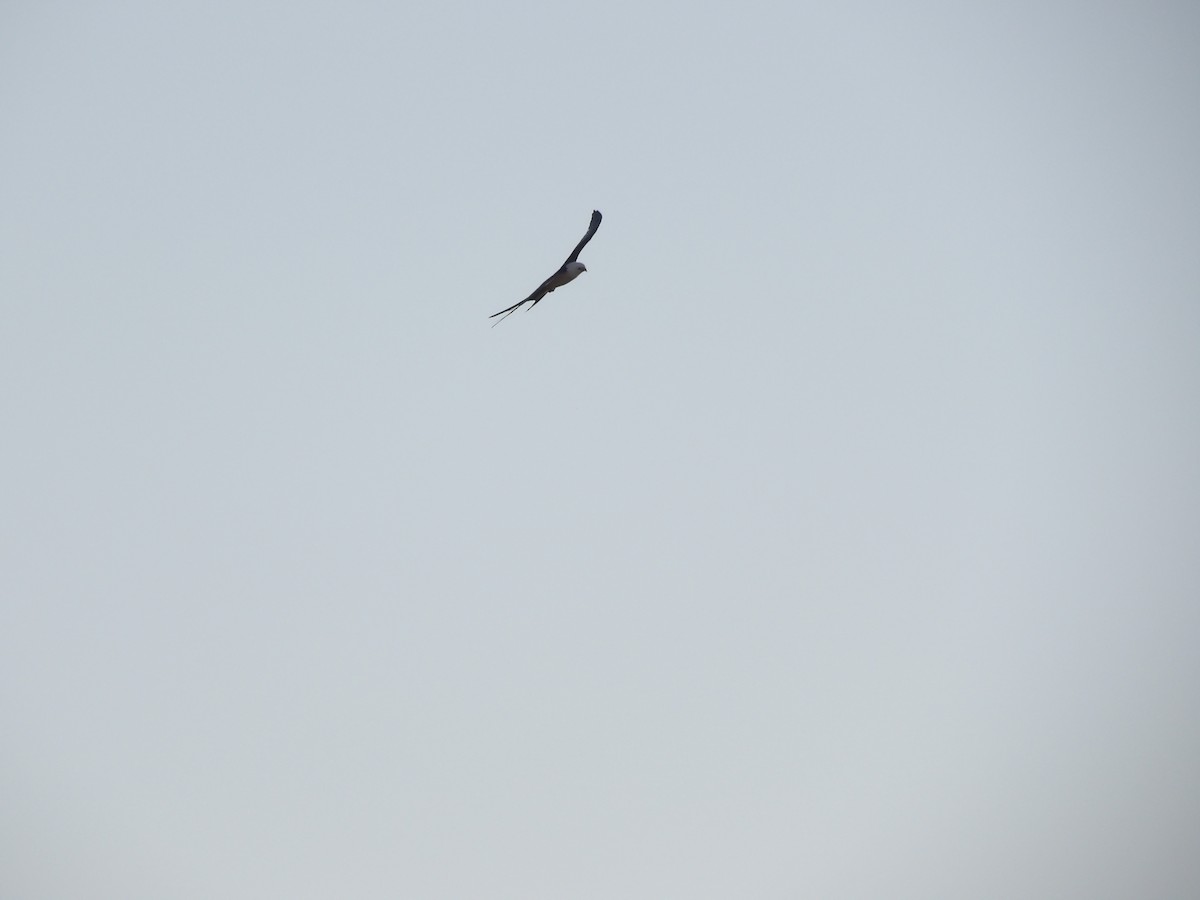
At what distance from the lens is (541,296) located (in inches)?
1505

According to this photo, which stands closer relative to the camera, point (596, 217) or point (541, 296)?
point (541, 296)

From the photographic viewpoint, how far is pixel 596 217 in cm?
4091

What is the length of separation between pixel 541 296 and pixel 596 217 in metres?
3.89

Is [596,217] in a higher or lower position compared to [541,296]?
higher
